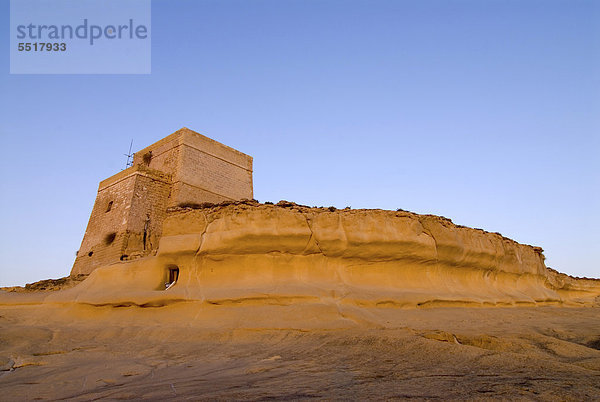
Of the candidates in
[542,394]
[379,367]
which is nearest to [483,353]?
[379,367]

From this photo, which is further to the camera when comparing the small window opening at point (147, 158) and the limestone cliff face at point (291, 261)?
the small window opening at point (147, 158)

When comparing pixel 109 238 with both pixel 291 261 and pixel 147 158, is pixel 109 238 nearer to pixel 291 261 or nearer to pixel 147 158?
pixel 147 158

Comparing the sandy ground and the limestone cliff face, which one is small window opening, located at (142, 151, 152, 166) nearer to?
the limestone cliff face

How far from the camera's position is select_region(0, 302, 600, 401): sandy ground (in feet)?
7.19

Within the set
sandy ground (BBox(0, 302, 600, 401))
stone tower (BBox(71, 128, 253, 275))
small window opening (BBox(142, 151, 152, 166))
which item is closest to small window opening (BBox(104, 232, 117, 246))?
stone tower (BBox(71, 128, 253, 275))

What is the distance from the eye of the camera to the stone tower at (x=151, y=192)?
1265cm

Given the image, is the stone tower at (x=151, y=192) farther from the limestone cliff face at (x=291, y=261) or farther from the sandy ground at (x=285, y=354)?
the sandy ground at (x=285, y=354)

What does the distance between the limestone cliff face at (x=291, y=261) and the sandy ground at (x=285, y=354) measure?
0.30 meters

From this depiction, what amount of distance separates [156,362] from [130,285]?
3.37 m

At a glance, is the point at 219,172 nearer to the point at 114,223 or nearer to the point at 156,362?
the point at 114,223

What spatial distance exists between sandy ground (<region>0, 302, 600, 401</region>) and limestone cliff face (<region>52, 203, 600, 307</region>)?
1.00 feet

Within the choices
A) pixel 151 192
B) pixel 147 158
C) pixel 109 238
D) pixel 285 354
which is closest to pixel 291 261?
pixel 285 354

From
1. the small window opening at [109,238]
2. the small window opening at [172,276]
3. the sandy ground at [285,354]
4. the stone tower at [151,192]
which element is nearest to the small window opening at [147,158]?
the stone tower at [151,192]

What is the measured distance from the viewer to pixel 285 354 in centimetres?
382
